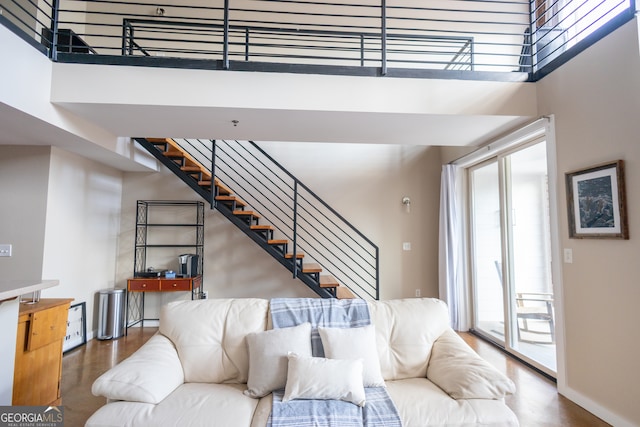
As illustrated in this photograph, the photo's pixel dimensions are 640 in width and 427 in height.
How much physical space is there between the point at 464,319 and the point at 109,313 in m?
4.78

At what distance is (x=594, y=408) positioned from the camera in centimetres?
235

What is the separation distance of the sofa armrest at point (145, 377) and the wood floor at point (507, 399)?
97 cm

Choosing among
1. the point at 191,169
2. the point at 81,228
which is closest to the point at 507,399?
the point at 191,169

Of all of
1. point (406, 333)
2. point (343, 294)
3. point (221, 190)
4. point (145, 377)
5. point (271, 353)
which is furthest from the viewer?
point (221, 190)

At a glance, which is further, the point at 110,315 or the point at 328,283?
the point at 110,315

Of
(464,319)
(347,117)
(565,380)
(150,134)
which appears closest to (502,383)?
(565,380)

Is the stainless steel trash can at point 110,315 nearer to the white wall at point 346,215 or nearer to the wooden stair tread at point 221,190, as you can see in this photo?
the white wall at point 346,215

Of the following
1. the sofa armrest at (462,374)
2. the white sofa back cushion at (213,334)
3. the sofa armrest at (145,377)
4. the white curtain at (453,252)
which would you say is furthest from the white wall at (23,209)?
the white curtain at (453,252)

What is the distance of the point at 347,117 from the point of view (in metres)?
2.99

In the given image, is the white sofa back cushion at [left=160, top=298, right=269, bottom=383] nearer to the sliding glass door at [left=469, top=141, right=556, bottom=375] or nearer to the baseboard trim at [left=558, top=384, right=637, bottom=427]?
the baseboard trim at [left=558, top=384, right=637, bottom=427]

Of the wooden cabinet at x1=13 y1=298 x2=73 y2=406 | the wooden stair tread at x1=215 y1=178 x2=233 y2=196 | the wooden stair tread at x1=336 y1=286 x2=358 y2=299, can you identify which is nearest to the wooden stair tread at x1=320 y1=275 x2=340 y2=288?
the wooden stair tread at x1=336 y1=286 x2=358 y2=299

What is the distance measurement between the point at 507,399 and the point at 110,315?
4525mm

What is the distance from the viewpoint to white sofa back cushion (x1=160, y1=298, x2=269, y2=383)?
1.96 meters

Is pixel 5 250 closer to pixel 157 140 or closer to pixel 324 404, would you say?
pixel 157 140
